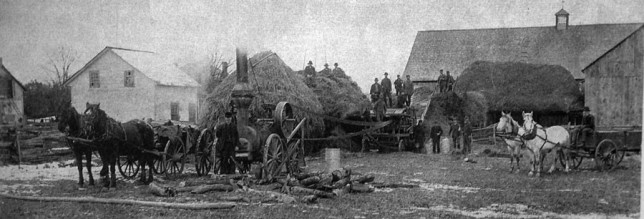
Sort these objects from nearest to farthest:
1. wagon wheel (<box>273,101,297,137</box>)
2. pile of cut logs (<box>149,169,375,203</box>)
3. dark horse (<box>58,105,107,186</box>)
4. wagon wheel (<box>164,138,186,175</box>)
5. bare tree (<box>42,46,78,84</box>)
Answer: pile of cut logs (<box>149,169,375,203</box>)
bare tree (<box>42,46,78,84</box>)
dark horse (<box>58,105,107,186</box>)
wagon wheel (<box>273,101,297,137</box>)
wagon wheel (<box>164,138,186,175</box>)

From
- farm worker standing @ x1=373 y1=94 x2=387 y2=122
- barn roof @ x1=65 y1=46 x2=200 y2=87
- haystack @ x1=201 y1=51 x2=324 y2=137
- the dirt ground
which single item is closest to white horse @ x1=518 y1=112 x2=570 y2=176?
the dirt ground

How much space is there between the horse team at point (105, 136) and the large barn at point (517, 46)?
10.1 ft

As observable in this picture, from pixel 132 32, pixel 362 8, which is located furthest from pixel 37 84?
pixel 362 8

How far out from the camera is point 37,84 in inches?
216

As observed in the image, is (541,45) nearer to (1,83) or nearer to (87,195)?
(87,195)

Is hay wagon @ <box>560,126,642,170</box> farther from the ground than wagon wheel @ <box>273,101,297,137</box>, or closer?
closer

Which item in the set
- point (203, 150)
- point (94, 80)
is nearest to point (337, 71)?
point (203, 150)

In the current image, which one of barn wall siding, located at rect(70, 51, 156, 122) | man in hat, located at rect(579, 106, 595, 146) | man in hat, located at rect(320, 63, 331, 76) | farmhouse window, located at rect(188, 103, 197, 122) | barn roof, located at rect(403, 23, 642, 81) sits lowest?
man in hat, located at rect(579, 106, 595, 146)

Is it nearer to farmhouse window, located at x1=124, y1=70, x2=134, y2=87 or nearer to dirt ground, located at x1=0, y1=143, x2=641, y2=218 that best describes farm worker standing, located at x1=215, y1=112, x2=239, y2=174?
dirt ground, located at x1=0, y1=143, x2=641, y2=218

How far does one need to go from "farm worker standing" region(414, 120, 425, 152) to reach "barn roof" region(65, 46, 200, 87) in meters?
3.05

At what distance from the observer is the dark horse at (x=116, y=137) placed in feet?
19.2

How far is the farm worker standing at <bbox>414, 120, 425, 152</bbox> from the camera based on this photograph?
23.9 feet

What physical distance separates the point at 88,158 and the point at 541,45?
485cm

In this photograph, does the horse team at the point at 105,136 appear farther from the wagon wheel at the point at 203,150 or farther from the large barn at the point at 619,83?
the large barn at the point at 619,83
